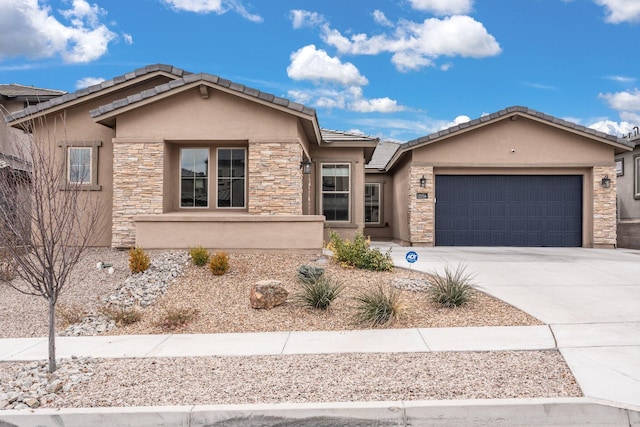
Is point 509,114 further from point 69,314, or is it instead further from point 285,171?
point 69,314

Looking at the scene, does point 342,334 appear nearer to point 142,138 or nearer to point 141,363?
point 141,363

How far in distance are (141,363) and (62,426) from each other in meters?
1.36

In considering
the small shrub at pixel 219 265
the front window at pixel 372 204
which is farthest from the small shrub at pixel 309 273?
the front window at pixel 372 204

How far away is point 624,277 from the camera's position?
10.1m

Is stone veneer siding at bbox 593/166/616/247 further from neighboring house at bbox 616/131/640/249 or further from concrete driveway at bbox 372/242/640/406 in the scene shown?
concrete driveway at bbox 372/242/640/406

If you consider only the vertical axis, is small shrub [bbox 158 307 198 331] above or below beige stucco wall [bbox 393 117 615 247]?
below

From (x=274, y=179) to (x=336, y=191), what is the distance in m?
3.90

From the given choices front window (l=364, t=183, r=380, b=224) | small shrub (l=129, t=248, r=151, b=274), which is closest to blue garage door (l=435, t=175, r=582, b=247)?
front window (l=364, t=183, r=380, b=224)

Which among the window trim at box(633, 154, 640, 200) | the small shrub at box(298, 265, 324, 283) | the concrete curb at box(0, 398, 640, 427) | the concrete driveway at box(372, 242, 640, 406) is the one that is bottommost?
the concrete curb at box(0, 398, 640, 427)

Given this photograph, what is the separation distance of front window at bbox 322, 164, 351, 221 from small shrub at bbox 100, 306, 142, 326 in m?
8.99

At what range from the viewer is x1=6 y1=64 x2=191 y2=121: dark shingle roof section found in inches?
522

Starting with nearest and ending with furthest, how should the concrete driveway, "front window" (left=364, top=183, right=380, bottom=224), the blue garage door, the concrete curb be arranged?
the concrete curb → the concrete driveway → the blue garage door → "front window" (left=364, top=183, right=380, bottom=224)

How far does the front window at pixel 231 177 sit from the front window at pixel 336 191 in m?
3.51

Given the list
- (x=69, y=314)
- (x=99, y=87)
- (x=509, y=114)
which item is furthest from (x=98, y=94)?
(x=509, y=114)
